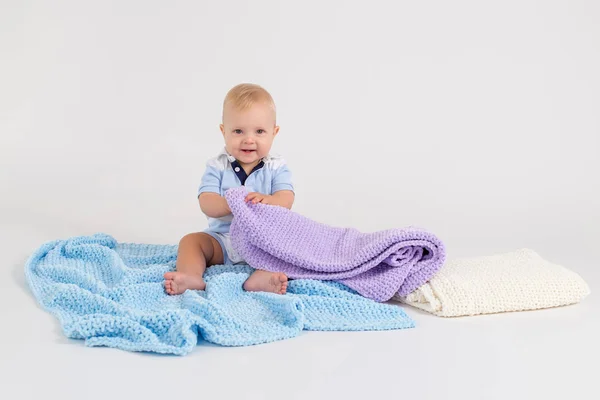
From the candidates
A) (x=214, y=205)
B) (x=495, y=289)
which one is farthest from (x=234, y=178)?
(x=495, y=289)

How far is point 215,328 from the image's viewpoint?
2279 millimetres

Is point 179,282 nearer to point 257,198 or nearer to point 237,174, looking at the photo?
point 257,198

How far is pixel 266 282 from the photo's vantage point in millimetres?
2762

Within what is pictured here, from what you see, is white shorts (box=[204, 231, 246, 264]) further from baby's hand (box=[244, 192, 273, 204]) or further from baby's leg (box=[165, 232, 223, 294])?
baby's hand (box=[244, 192, 273, 204])

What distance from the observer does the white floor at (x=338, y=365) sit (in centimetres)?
192

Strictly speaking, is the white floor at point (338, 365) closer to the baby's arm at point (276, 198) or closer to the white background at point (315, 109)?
the baby's arm at point (276, 198)

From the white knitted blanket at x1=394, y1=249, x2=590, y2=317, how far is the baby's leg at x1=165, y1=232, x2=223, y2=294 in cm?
73

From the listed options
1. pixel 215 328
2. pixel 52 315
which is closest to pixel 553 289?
pixel 215 328

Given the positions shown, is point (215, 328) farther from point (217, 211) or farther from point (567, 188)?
point (567, 188)

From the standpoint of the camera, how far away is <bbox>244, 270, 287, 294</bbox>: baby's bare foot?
2721 millimetres

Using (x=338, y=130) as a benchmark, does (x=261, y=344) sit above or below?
below

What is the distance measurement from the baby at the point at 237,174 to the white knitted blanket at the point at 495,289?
2.39ft

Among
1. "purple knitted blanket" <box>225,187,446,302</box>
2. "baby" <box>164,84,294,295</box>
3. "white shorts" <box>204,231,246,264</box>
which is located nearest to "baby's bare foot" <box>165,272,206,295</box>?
"baby" <box>164,84,294,295</box>

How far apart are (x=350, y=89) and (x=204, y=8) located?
1018 mm
